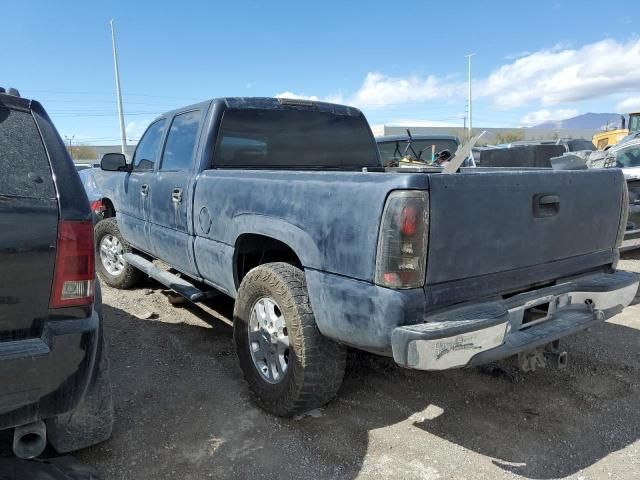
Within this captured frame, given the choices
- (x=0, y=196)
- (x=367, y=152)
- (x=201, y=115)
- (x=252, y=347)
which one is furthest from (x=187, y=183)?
(x=0, y=196)

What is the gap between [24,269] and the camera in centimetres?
199

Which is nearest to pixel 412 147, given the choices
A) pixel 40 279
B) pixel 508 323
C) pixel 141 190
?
pixel 141 190

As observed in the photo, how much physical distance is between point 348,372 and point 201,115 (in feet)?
7.66

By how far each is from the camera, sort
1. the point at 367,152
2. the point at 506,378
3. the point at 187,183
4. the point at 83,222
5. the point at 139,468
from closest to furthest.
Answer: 1. the point at 83,222
2. the point at 139,468
3. the point at 506,378
4. the point at 187,183
5. the point at 367,152

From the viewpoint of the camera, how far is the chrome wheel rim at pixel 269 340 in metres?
3.11

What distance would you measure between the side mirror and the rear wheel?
83 centimetres

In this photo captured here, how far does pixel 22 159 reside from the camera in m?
2.09

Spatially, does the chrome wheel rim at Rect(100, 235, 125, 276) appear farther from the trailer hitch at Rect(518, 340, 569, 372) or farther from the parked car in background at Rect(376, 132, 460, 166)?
the parked car in background at Rect(376, 132, 460, 166)

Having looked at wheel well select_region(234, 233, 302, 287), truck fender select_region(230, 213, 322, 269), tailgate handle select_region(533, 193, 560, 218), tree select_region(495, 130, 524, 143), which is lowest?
wheel well select_region(234, 233, 302, 287)

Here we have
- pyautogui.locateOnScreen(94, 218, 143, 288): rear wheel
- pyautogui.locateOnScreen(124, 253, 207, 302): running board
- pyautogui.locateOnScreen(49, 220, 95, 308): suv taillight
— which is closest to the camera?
pyautogui.locateOnScreen(49, 220, 95, 308): suv taillight

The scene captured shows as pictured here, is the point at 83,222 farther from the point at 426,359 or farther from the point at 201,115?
the point at 201,115

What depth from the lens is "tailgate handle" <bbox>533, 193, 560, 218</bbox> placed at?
8.95 ft

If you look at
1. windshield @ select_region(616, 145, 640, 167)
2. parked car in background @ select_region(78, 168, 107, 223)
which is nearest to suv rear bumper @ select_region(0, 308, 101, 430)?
parked car in background @ select_region(78, 168, 107, 223)

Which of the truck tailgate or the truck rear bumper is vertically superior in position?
the truck tailgate
